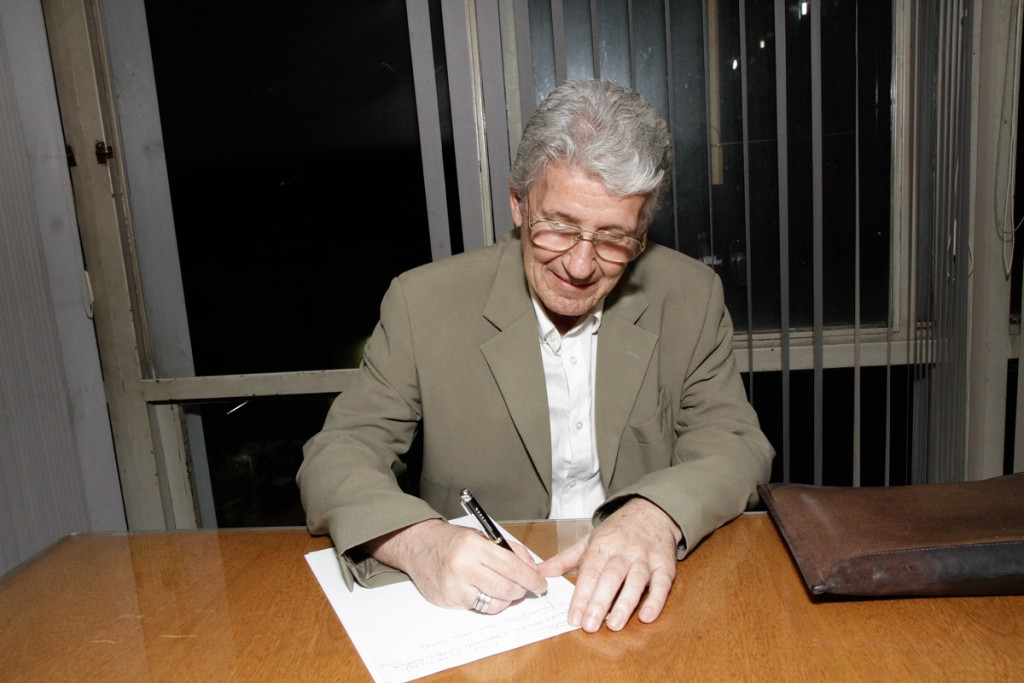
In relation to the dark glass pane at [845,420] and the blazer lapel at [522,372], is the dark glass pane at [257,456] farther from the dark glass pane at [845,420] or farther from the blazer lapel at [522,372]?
the dark glass pane at [845,420]

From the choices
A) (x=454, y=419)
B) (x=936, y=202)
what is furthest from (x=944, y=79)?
(x=454, y=419)

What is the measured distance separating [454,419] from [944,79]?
5.37 ft

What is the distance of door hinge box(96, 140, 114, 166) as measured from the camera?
225cm

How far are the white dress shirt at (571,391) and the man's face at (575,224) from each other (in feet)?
0.29

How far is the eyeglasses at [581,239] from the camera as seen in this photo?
Answer: 1364 millimetres

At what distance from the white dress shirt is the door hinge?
161 cm

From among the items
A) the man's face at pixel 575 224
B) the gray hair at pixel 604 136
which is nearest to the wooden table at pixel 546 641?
the man's face at pixel 575 224

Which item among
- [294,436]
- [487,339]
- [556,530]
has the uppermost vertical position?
[487,339]

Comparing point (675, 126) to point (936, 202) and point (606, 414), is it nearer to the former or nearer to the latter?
point (936, 202)

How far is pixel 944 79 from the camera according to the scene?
1925mm

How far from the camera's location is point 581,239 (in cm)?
137

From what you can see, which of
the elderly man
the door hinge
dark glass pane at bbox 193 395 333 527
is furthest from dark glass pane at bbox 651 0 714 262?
the door hinge

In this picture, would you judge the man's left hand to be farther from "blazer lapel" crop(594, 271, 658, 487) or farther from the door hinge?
the door hinge

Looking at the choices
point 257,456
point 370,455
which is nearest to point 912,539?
point 370,455
